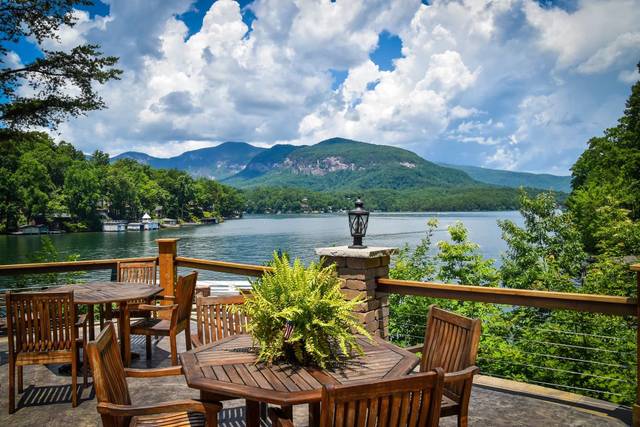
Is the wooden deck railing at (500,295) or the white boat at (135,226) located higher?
the wooden deck railing at (500,295)

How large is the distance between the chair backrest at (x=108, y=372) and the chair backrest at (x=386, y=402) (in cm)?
93

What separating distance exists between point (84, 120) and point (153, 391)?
9107mm

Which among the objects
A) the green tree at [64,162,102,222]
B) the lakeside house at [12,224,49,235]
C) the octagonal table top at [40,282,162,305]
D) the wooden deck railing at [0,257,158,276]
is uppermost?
the green tree at [64,162,102,222]

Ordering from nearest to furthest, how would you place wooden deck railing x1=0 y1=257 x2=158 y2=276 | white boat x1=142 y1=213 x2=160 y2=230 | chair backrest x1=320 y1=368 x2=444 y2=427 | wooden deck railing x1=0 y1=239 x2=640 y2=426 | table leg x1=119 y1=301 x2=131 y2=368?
chair backrest x1=320 y1=368 x2=444 y2=427 → wooden deck railing x1=0 y1=239 x2=640 y2=426 → table leg x1=119 y1=301 x2=131 y2=368 → wooden deck railing x1=0 y1=257 x2=158 y2=276 → white boat x1=142 y1=213 x2=160 y2=230

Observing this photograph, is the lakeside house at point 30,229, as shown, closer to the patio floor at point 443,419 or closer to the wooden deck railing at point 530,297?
the patio floor at point 443,419

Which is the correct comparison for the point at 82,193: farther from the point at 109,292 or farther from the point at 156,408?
the point at 156,408

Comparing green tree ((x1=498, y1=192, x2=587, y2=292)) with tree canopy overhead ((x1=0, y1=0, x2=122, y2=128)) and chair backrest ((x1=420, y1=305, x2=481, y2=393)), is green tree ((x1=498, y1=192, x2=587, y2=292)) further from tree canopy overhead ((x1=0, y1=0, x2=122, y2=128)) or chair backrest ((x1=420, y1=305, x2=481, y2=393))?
tree canopy overhead ((x1=0, y1=0, x2=122, y2=128))

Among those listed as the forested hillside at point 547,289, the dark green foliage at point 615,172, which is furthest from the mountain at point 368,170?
the forested hillside at point 547,289

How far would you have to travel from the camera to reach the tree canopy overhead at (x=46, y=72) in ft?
29.7

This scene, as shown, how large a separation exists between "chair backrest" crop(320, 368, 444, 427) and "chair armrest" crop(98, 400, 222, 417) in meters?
0.77

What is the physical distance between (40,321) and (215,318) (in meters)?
1.34

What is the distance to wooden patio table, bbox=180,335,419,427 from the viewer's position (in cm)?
181

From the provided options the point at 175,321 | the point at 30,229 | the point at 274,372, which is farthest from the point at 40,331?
the point at 30,229

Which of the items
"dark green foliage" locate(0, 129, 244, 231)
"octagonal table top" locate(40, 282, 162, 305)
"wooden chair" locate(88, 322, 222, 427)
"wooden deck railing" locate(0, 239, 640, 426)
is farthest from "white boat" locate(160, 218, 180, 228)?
"wooden chair" locate(88, 322, 222, 427)
